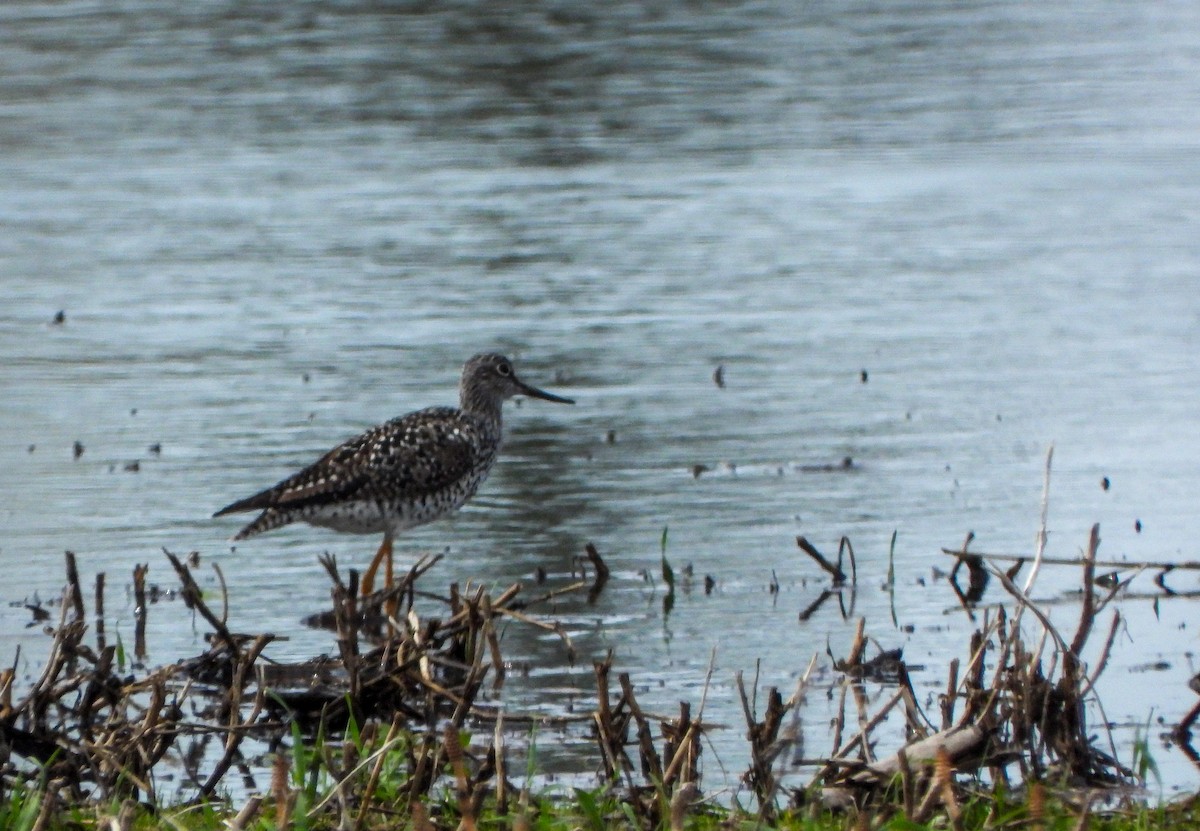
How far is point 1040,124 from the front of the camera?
2245cm

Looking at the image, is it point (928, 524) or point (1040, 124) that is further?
point (1040, 124)

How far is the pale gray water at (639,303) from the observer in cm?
973

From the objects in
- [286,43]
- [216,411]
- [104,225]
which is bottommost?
[216,411]

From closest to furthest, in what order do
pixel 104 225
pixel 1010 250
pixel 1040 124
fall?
pixel 1010 250 < pixel 104 225 < pixel 1040 124

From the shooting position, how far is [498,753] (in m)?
5.97

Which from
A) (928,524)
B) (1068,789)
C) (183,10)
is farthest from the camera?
(183,10)

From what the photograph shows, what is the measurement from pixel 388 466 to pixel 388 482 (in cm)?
8

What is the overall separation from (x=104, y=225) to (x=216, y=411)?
21.3ft

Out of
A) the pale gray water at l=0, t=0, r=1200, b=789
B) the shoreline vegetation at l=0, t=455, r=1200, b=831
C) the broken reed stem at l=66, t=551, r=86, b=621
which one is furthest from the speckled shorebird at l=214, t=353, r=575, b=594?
the shoreline vegetation at l=0, t=455, r=1200, b=831

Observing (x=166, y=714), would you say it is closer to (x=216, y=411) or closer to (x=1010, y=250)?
(x=216, y=411)

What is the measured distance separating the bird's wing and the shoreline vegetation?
163cm

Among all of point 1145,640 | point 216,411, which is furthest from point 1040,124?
point 1145,640

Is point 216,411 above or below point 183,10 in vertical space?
below

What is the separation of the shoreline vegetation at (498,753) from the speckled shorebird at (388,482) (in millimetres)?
1597
